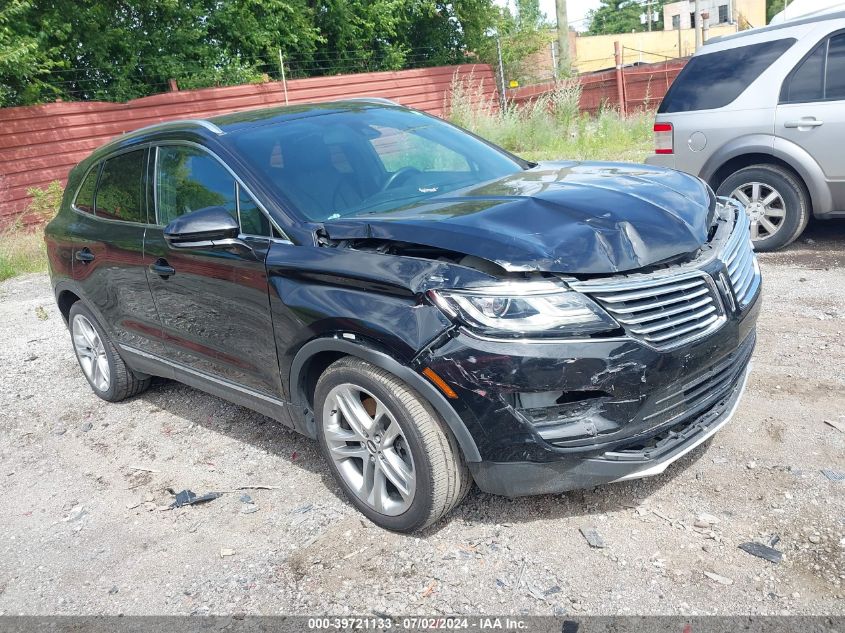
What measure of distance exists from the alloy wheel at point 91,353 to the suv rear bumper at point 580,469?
3.25 meters

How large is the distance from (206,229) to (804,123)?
5.20 m

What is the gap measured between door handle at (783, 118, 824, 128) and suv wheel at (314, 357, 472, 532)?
195 inches

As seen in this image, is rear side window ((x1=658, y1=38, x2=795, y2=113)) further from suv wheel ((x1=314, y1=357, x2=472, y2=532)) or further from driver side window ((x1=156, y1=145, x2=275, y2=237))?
suv wheel ((x1=314, y1=357, x2=472, y2=532))

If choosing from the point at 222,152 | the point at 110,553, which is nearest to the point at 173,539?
the point at 110,553

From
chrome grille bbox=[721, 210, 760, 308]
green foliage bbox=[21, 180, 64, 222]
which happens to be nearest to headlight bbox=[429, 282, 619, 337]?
chrome grille bbox=[721, 210, 760, 308]

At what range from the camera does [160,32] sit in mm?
17844

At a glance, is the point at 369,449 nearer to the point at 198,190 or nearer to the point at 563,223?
the point at 563,223

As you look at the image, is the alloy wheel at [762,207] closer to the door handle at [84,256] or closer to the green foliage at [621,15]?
the door handle at [84,256]

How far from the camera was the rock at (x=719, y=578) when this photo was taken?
2.64m

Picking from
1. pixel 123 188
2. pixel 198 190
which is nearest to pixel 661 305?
pixel 198 190

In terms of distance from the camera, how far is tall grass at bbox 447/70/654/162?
14180 millimetres

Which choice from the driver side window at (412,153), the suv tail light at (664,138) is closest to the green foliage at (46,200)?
the suv tail light at (664,138)

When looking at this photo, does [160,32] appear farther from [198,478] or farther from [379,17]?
[198,478]

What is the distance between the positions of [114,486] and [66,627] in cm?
118
